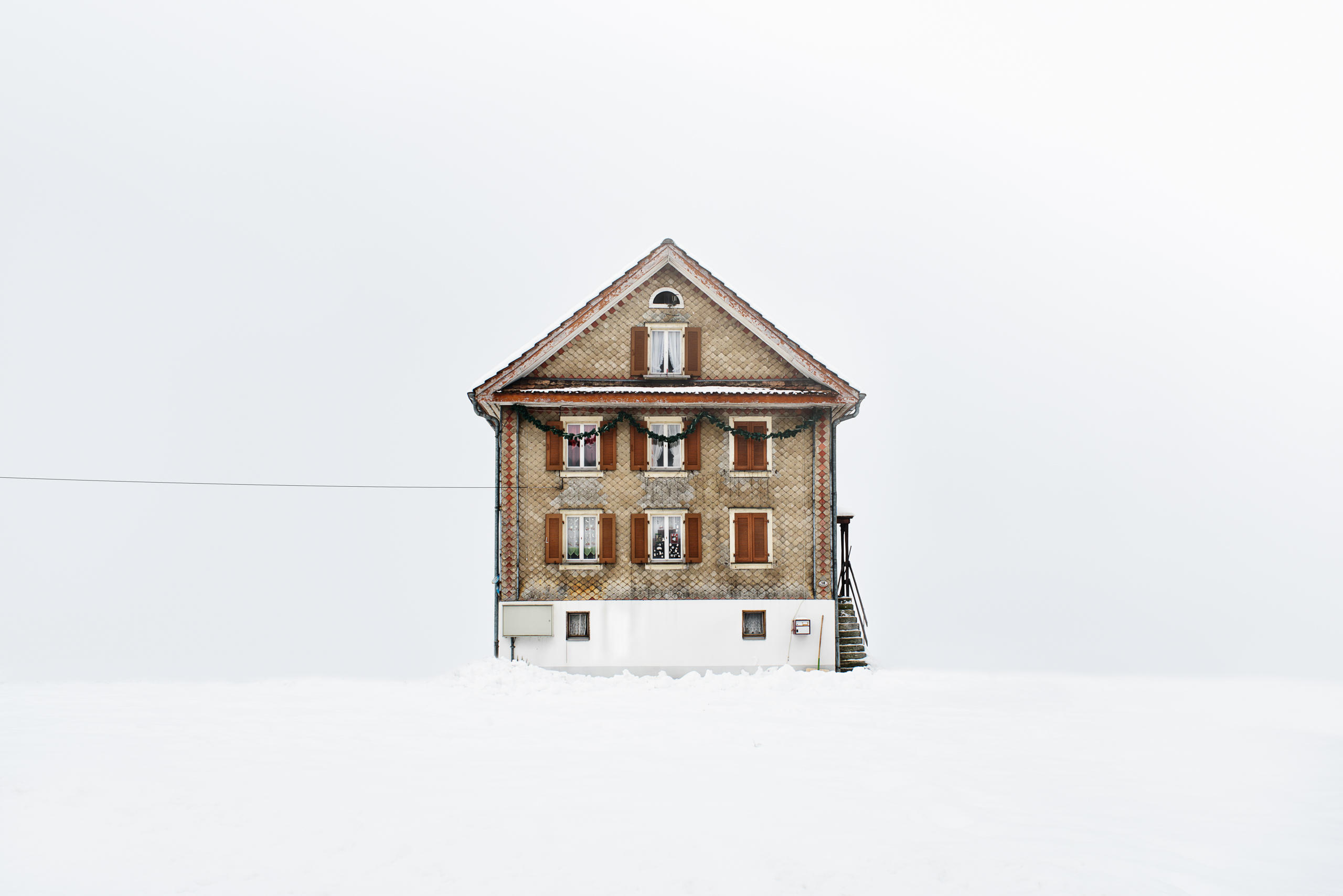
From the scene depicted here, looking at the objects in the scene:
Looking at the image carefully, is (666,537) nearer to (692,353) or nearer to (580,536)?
(580,536)

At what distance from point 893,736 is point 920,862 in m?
6.53

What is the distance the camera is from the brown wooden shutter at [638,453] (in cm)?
2477

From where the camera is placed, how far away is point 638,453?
24.8m

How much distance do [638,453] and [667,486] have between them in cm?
120

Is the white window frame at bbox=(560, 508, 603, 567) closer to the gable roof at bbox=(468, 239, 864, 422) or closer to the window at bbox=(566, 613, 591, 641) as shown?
the window at bbox=(566, 613, 591, 641)

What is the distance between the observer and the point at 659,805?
34.8 feet

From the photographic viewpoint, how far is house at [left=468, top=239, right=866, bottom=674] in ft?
79.0

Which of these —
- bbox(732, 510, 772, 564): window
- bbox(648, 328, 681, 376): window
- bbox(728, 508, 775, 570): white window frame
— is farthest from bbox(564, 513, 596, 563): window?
bbox(648, 328, 681, 376): window

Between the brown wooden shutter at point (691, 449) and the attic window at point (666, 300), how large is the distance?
3.31m

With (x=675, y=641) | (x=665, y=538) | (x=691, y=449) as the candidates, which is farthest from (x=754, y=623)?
(x=691, y=449)

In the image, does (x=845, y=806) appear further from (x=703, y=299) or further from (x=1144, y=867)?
(x=703, y=299)

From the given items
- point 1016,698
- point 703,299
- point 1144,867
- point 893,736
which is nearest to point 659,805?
point 1144,867

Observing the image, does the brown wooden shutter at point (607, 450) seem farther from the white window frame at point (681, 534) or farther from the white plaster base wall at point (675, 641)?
the white plaster base wall at point (675, 641)

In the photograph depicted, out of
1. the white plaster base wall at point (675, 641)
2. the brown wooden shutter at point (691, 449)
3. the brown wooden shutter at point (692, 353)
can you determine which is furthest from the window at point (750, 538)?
the brown wooden shutter at point (692, 353)
